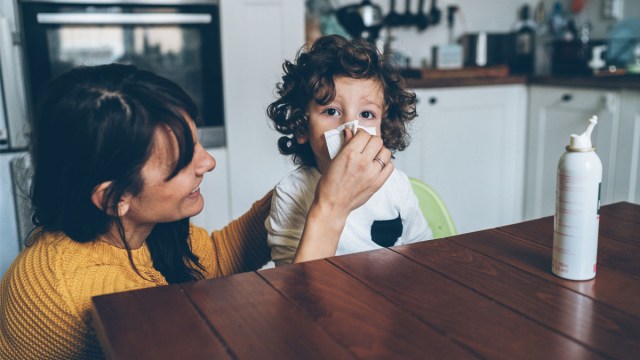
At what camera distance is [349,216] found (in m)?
1.36

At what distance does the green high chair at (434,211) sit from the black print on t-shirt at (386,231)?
0.23m

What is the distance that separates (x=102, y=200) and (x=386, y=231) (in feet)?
2.05

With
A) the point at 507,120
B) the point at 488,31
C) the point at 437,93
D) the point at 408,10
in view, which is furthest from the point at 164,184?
the point at 488,31

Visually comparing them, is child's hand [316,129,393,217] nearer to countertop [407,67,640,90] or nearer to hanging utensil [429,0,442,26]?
countertop [407,67,640,90]

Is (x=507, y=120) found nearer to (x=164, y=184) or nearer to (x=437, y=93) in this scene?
(x=437, y=93)

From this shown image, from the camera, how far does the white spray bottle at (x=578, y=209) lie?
0.80 meters

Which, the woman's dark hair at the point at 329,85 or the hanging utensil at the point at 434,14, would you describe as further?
the hanging utensil at the point at 434,14

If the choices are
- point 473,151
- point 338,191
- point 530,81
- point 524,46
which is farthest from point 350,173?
point 524,46

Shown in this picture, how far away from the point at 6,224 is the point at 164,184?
5.08ft

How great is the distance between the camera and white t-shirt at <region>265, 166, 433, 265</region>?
1333mm

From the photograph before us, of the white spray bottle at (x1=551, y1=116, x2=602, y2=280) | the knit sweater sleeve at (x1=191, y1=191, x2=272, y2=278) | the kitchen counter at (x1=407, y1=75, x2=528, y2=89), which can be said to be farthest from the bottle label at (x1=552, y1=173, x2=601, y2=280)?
the kitchen counter at (x1=407, y1=75, x2=528, y2=89)

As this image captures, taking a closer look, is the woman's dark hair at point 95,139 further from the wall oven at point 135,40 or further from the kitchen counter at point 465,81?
the kitchen counter at point 465,81

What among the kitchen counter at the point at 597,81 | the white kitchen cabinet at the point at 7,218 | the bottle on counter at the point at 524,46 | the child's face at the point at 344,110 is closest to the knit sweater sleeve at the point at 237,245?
the child's face at the point at 344,110

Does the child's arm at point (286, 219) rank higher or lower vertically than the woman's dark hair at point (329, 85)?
lower
